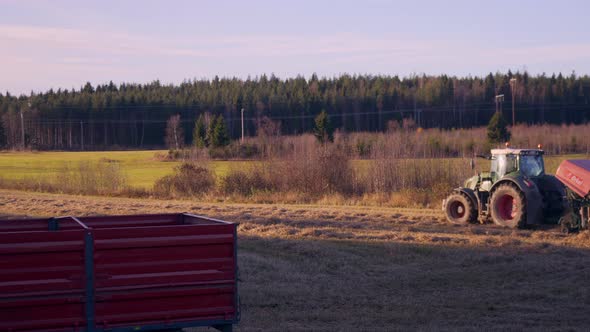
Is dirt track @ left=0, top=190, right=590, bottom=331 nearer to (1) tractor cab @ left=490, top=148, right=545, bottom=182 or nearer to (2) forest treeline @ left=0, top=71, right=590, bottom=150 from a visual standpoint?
(1) tractor cab @ left=490, top=148, right=545, bottom=182

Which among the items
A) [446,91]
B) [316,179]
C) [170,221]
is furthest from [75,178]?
[446,91]

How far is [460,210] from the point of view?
22.1 m

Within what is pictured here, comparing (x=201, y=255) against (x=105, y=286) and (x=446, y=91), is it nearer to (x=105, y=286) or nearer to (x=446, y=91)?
(x=105, y=286)

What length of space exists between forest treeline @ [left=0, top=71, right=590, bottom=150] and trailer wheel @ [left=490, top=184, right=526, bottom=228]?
63278 millimetres

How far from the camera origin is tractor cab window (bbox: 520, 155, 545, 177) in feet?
67.9

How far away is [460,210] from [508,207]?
1.81m

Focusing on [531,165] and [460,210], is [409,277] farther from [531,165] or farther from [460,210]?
[460,210]

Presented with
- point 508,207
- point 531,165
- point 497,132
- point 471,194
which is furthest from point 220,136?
point 508,207

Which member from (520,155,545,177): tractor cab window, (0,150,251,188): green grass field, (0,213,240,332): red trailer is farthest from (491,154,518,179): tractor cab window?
(0,150,251,188): green grass field

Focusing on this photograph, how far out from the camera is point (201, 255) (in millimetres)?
6559

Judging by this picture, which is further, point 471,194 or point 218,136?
point 218,136

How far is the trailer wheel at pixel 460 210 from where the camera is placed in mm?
21453

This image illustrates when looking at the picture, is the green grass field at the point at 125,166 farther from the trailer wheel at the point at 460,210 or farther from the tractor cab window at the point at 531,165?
the tractor cab window at the point at 531,165

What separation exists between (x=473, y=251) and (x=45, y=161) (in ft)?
171
